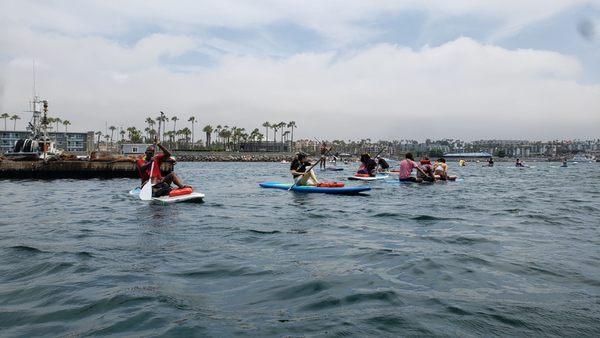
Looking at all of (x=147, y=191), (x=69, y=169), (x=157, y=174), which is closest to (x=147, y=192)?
(x=147, y=191)

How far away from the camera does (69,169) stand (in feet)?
112

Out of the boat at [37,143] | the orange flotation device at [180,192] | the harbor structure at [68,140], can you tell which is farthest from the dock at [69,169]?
the harbor structure at [68,140]

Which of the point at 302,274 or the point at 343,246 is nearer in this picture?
the point at 302,274

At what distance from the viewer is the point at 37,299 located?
19.6ft

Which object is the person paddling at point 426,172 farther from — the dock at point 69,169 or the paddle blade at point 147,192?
the paddle blade at point 147,192

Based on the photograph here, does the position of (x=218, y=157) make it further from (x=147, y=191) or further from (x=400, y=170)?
(x=147, y=191)

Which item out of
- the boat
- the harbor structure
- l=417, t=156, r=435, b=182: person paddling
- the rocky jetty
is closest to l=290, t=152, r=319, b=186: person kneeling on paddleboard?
l=417, t=156, r=435, b=182: person paddling

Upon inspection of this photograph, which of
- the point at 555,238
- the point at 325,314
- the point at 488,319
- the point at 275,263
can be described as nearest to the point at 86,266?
the point at 275,263

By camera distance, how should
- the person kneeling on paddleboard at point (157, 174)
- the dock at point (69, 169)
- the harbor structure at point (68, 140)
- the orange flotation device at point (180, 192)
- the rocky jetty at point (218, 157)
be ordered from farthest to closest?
the harbor structure at point (68, 140) → the rocky jetty at point (218, 157) → the dock at point (69, 169) → the person kneeling on paddleboard at point (157, 174) → the orange flotation device at point (180, 192)

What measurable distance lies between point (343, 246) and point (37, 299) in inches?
224

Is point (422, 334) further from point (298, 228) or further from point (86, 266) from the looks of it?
point (298, 228)

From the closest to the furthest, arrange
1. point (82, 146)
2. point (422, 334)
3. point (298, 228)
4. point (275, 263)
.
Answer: point (422, 334), point (275, 263), point (298, 228), point (82, 146)

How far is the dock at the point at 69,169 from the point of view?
32500mm

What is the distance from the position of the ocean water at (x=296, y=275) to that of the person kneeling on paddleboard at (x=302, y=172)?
314 inches
